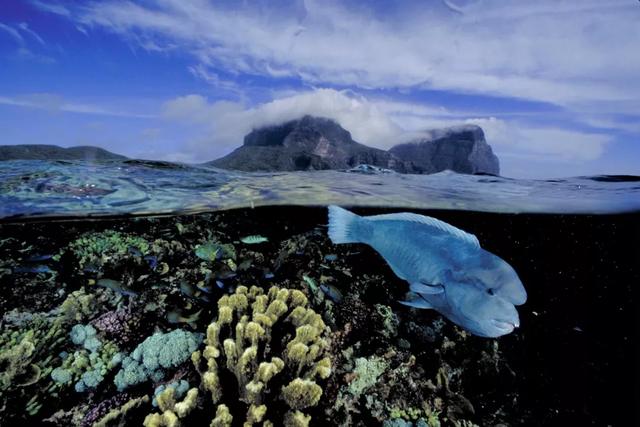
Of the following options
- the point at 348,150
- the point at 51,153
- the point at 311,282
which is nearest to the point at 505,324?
the point at 311,282

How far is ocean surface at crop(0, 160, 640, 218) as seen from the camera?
8845 mm

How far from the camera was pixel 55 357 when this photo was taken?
534 centimetres

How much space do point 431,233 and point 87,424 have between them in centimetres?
511

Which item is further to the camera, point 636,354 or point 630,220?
point 630,220

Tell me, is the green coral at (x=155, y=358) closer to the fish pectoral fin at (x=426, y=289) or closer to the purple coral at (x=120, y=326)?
the purple coral at (x=120, y=326)

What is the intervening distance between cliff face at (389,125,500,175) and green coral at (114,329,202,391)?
2736 inches

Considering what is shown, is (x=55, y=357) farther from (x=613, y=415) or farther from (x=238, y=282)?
(x=613, y=415)

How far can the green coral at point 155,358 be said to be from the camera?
15.6 feet

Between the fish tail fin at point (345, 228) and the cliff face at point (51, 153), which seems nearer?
the fish tail fin at point (345, 228)

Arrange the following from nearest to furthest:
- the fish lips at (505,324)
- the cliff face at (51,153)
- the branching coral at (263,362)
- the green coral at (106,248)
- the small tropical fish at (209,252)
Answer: the fish lips at (505,324), the branching coral at (263,362), the small tropical fish at (209,252), the green coral at (106,248), the cliff face at (51,153)

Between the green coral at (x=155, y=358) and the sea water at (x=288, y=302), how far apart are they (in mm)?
62

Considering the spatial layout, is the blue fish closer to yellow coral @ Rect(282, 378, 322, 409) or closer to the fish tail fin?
the fish tail fin

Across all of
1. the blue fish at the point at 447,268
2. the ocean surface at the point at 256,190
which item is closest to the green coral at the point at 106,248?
the ocean surface at the point at 256,190

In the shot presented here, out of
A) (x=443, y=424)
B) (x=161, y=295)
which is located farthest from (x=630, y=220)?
(x=161, y=295)
